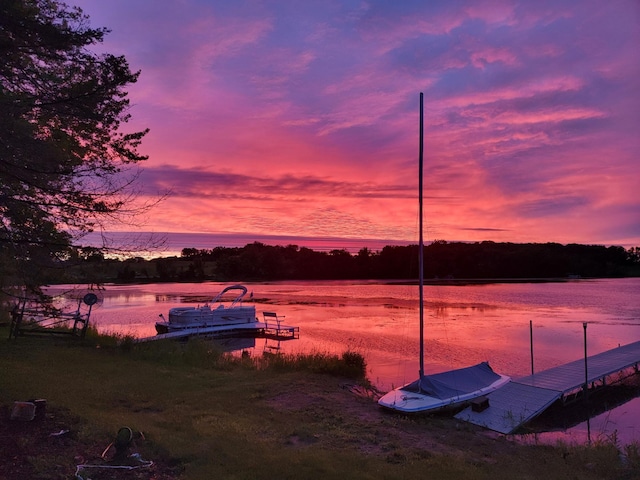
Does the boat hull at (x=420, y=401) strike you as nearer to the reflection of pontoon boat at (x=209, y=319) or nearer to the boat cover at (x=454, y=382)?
the boat cover at (x=454, y=382)

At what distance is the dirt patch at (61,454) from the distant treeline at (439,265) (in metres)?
88.1

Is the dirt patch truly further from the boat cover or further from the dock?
the dock

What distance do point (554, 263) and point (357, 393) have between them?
9929 centimetres

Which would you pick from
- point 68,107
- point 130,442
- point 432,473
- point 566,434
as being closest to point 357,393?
point 566,434

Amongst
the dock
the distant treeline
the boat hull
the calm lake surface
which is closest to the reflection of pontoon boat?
the calm lake surface

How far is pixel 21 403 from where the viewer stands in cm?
709

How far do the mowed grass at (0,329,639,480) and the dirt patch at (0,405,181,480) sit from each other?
0.72 ft

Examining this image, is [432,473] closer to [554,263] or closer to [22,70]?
[22,70]

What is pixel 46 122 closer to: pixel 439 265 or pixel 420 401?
pixel 420 401

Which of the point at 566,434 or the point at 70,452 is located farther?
the point at 566,434

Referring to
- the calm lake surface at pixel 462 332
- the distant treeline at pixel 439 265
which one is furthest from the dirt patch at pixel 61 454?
the distant treeline at pixel 439 265

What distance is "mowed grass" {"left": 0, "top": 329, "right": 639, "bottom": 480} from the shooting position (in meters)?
7.05

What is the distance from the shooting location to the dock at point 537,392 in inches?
456

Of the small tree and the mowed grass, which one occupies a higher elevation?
the small tree
